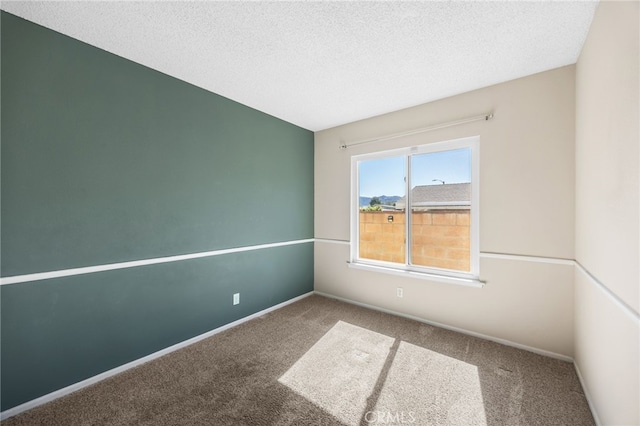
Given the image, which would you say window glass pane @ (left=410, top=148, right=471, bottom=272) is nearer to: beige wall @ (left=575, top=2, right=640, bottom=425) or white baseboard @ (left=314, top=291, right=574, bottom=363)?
white baseboard @ (left=314, top=291, right=574, bottom=363)

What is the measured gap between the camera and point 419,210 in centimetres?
299

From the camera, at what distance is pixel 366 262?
3412 mm

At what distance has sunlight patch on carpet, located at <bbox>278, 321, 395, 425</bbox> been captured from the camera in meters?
1.67

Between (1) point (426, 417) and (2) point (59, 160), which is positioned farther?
(2) point (59, 160)

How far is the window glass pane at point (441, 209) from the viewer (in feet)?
8.78

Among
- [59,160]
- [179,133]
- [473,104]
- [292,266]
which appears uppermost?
[473,104]

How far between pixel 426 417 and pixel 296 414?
2.66 feet

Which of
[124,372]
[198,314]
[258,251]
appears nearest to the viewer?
[124,372]

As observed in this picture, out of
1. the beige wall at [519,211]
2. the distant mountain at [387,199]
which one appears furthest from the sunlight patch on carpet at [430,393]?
the distant mountain at [387,199]

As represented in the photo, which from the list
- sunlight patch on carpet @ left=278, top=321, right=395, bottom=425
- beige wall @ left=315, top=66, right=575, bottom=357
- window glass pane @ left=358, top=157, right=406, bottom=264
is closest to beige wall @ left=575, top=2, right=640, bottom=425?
beige wall @ left=315, top=66, right=575, bottom=357

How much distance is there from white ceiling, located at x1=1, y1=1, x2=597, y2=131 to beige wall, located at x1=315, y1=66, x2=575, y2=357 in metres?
0.23

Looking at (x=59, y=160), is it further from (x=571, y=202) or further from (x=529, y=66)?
(x=571, y=202)

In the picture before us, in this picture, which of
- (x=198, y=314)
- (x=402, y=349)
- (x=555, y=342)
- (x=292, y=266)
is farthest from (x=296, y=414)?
(x=555, y=342)

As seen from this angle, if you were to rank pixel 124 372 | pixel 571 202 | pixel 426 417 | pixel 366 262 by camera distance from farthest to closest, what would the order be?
pixel 366 262, pixel 571 202, pixel 124 372, pixel 426 417
